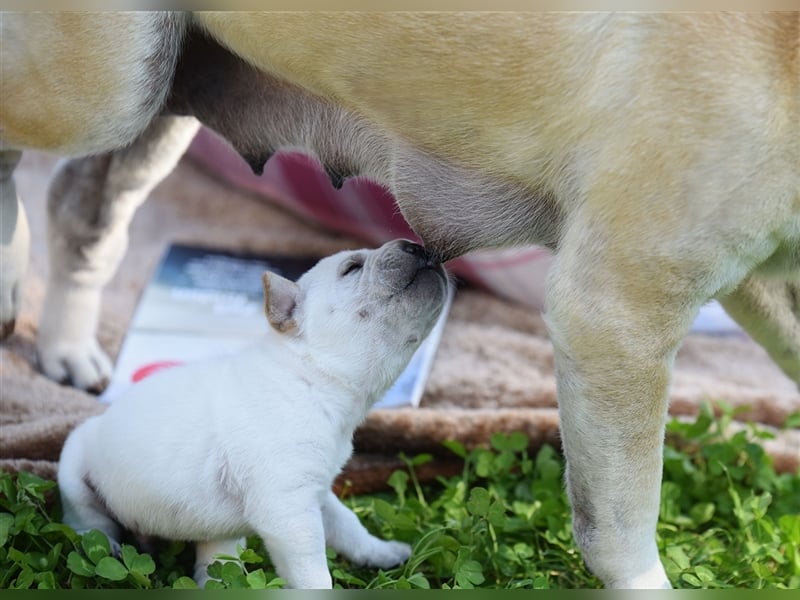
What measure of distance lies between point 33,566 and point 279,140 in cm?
88

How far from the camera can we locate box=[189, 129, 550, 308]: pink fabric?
301cm

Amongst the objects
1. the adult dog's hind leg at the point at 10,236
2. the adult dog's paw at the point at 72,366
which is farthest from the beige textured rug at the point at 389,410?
the adult dog's hind leg at the point at 10,236

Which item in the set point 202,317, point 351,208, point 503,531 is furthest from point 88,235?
point 503,531

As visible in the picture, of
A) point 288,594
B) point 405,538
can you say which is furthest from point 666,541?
point 288,594

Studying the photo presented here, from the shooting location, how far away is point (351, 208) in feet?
10.6

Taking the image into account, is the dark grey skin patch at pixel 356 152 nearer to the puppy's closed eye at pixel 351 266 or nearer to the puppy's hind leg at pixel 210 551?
the puppy's closed eye at pixel 351 266

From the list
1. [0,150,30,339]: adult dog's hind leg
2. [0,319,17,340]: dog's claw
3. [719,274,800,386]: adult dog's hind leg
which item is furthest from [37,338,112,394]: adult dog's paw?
[719,274,800,386]: adult dog's hind leg

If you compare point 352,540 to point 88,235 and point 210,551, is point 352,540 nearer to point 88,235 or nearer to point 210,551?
point 210,551

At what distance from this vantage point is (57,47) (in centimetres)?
179

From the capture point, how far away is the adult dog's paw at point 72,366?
8.07ft

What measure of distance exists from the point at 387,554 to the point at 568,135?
836 mm

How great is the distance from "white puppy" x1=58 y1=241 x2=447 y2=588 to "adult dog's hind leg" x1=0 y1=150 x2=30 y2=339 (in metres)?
0.50

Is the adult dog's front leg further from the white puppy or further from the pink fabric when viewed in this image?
the pink fabric

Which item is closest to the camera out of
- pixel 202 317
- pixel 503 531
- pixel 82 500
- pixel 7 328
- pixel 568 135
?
pixel 568 135
